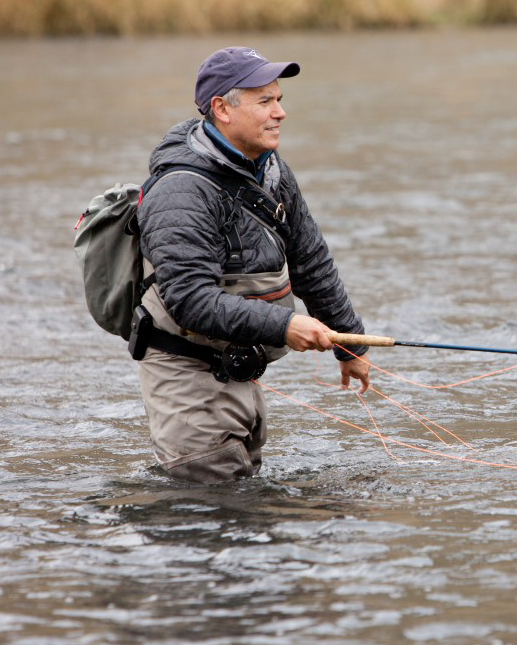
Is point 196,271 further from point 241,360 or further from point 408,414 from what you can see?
point 408,414

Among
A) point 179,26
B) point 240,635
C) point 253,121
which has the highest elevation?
point 253,121

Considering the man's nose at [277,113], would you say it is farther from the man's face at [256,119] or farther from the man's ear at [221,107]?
the man's ear at [221,107]

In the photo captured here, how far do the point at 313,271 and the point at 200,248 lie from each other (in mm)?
785

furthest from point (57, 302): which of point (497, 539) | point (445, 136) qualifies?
point (445, 136)

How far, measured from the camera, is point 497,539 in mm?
4457

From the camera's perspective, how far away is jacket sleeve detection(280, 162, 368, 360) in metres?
5.14

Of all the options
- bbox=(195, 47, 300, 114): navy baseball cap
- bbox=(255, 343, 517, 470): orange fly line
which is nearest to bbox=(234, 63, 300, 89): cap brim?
bbox=(195, 47, 300, 114): navy baseball cap

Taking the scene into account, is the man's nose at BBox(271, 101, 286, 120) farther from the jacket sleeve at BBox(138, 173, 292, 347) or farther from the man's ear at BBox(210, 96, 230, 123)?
the jacket sleeve at BBox(138, 173, 292, 347)

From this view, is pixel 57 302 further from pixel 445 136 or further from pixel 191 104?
pixel 191 104

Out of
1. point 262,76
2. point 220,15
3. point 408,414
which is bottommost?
point 220,15

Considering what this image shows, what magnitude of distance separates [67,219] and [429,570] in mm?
8434

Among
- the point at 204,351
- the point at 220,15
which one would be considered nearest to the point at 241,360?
the point at 204,351

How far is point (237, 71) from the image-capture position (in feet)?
15.8

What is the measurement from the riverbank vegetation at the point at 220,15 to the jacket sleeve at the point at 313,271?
2793cm
